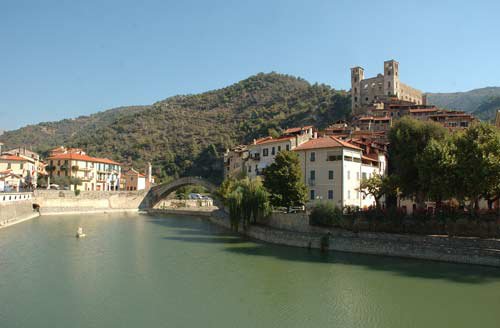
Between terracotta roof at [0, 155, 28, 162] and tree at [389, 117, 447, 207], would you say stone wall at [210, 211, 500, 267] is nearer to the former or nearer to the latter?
tree at [389, 117, 447, 207]

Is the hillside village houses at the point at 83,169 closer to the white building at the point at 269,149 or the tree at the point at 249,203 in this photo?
the white building at the point at 269,149

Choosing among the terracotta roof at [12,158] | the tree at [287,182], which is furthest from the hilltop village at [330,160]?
the terracotta roof at [12,158]

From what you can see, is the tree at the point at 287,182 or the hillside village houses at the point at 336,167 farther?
the hillside village houses at the point at 336,167

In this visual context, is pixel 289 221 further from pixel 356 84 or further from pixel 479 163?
pixel 356 84

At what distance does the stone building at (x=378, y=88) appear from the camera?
307ft

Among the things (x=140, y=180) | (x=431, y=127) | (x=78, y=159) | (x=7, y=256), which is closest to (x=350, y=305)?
(x=7, y=256)

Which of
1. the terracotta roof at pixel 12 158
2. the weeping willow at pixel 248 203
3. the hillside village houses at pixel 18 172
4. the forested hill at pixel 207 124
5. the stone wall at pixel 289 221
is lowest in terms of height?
the stone wall at pixel 289 221

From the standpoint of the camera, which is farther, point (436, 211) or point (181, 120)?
point (181, 120)

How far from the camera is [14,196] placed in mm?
48812

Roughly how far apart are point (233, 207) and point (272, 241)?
5.35m

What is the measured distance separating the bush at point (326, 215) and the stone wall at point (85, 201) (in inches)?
1569

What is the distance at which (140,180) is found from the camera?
82.8 metres

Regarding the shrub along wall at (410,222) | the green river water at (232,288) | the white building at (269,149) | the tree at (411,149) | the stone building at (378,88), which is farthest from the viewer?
the stone building at (378,88)

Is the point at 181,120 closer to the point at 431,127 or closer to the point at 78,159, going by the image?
the point at 78,159
